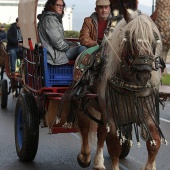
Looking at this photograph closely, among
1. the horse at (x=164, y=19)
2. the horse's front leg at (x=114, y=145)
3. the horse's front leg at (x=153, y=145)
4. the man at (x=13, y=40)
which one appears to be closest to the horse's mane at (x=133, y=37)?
the horse's front leg at (x=114, y=145)

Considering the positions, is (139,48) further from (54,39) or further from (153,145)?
(54,39)

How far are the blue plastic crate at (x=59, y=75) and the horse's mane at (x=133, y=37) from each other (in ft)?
4.64

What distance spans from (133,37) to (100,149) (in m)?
1.99

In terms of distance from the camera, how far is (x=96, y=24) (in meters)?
7.35

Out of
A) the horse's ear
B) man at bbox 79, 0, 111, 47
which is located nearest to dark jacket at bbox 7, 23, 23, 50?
man at bbox 79, 0, 111, 47

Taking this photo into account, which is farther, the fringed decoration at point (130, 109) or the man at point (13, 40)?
the man at point (13, 40)

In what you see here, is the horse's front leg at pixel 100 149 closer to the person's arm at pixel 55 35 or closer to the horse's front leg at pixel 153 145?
the horse's front leg at pixel 153 145

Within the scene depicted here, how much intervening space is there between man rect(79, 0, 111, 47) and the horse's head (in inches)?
62.1

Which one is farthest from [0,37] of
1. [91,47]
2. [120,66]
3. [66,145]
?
[120,66]

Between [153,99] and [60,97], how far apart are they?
1.41 metres

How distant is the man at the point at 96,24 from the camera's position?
23.9ft

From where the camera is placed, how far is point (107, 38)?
6.11 m

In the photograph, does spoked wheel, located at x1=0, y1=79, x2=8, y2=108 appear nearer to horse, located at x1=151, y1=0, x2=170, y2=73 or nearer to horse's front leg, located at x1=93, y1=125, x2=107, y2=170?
horse's front leg, located at x1=93, y1=125, x2=107, y2=170

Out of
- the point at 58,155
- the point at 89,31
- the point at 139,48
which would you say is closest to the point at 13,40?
the point at 58,155
